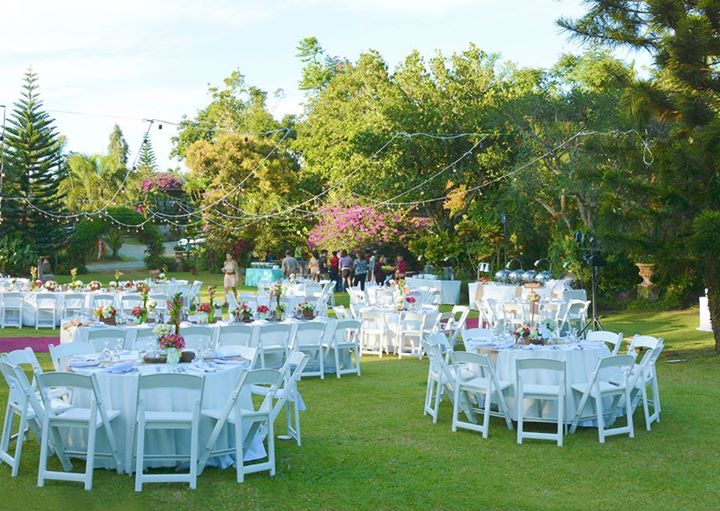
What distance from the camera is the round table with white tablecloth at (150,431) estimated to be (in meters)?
6.13

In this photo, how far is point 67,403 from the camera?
6.46 meters

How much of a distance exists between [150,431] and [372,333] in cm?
704

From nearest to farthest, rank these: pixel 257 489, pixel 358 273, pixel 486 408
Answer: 1. pixel 257 489
2. pixel 486 408
3. pixel 358 273

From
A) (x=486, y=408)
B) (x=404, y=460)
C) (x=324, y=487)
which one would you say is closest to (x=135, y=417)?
(x=324, y=487)

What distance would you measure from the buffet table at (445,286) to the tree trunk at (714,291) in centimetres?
986

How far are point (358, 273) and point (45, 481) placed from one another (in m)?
18.4

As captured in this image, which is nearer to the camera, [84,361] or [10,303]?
[84,361]

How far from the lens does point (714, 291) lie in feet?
41.0

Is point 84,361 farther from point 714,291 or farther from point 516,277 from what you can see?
point 516,277

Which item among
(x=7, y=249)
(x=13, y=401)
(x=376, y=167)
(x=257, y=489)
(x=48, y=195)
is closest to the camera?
(x=257, y=489)

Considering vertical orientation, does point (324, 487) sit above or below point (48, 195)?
below

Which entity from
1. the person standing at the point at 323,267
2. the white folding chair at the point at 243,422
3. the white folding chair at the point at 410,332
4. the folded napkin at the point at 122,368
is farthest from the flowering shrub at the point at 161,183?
the white folding chair at the point at 243,422

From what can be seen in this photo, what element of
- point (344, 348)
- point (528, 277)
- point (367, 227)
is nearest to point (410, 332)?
point (344, 348)

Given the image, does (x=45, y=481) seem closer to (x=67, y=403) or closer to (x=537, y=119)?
(x=67, y=403)
